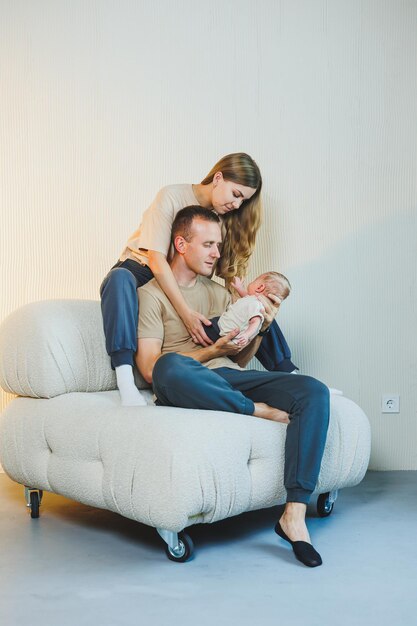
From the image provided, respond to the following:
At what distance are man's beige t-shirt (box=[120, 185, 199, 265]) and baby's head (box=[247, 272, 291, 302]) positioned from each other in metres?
0.34

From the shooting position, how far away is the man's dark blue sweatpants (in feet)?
7.39

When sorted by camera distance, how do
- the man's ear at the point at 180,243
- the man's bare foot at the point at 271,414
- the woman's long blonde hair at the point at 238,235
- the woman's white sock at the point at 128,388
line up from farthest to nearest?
the woman's long blonde hair at the point at 238,235 < the man's ear at the point at 180,243 < the woman's white sock at the point at 128,388 < the man's bare foot at the point at 271,414

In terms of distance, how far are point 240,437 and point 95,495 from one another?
476mm

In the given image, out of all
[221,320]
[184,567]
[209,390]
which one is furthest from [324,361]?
[184,567]

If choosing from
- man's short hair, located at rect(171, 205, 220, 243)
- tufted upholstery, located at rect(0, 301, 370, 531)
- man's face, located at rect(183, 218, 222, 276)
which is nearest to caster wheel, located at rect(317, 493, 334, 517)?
tufted upholstery, located at rect(0, 301, 370, 531)

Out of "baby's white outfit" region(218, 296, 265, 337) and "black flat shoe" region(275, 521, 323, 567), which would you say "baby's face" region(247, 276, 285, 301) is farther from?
"black flat shoe" region(275, 521, 323, 567)

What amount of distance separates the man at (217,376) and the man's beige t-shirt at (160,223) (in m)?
0.06

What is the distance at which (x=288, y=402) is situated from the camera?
2.38 metres

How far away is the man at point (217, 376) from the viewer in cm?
225

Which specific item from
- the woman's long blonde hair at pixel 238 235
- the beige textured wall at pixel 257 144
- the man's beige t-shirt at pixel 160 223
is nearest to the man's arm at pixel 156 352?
the man's beige t-shirt at pixel 160 223

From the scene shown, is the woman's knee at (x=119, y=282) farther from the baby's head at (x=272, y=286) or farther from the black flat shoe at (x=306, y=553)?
the black flat shoe at (x=306, y=553)

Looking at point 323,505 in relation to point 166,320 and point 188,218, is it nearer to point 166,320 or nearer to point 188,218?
point 166,320

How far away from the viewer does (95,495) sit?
7.55 feet

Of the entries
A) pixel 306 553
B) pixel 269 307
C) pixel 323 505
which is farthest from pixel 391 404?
pixel 306 553
